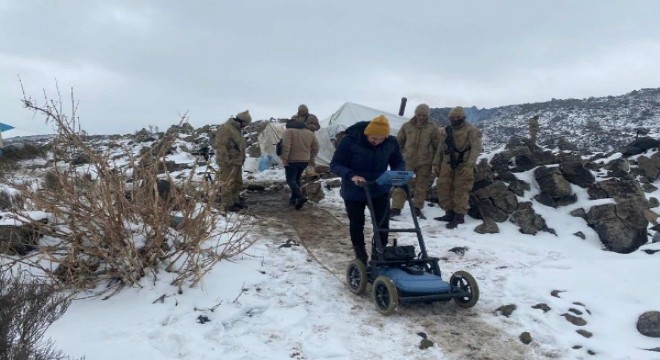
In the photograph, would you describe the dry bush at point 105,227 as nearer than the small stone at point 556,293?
Yes

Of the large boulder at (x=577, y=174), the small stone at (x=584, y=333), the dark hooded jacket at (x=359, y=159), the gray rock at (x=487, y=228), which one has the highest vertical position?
the dark hooded jacket at (x=359, y=159)

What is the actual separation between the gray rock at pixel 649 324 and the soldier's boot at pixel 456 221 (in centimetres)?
365

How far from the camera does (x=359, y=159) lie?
18.1ft

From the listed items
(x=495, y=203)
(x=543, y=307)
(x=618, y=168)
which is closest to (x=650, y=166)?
(x=618, y=168)

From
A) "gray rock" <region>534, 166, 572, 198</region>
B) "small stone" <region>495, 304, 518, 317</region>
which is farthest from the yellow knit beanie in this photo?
"gray rock" <region>534, 166, 572, 198</region>

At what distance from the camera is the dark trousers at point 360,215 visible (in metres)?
5.68

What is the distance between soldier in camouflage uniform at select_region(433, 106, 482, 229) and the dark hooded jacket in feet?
9.33

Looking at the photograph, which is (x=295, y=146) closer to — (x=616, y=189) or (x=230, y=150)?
(x=230, y=150)

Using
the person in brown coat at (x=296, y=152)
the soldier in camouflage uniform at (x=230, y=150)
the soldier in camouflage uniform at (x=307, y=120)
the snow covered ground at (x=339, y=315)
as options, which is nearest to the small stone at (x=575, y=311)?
the snow covered ground at (x=339, y=315)

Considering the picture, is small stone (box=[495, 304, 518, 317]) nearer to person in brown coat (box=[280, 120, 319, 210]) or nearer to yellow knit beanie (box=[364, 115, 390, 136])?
yellow knit beanie (box=[364, 115, 390, 136])

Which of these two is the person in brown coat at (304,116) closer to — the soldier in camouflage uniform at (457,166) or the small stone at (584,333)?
the soldier in camouflage uniform at (457,166)

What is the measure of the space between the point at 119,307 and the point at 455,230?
5277 millimetres

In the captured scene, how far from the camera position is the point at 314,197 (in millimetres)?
10352

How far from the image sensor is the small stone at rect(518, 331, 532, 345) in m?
4.39
